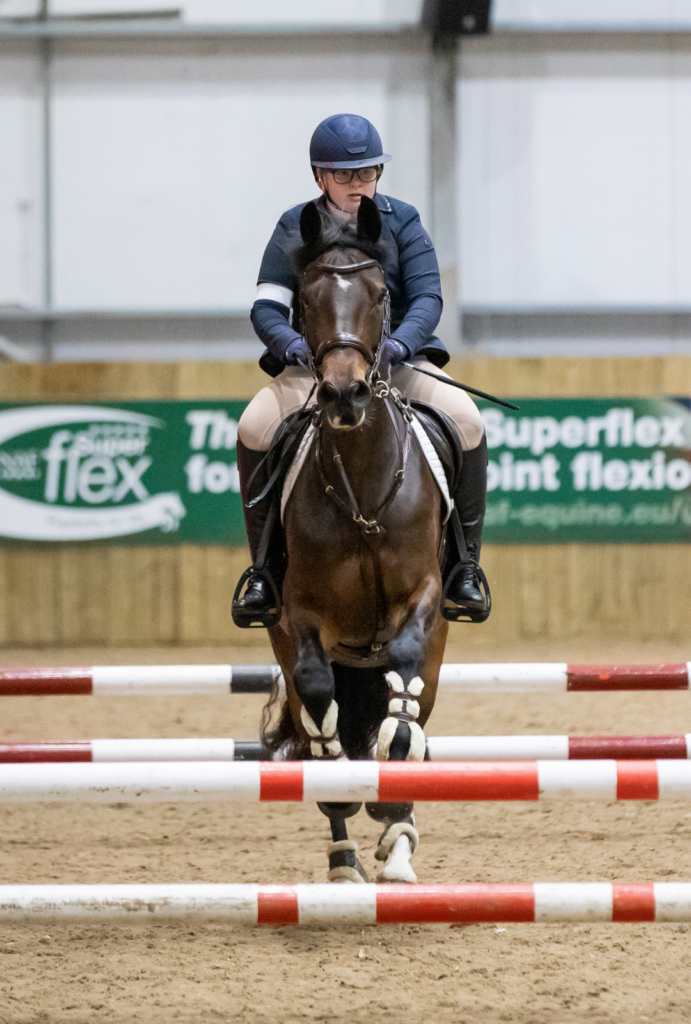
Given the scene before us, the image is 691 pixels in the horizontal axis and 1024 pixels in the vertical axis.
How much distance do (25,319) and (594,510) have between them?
19.2 feet

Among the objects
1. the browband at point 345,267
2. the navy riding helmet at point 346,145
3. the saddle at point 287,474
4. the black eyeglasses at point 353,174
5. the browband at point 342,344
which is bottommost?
the saddle at point 287,474

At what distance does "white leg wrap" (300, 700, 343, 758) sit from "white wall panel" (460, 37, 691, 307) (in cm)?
768

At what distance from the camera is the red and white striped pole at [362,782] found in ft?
7.80

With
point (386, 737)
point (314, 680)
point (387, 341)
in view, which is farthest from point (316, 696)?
point (387, 341)

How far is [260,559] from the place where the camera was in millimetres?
3352

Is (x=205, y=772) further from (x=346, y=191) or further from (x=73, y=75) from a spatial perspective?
(x=73, y=75)

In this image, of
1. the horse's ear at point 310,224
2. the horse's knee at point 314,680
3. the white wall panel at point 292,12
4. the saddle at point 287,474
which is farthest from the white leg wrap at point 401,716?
the white wall panel at point 292,12

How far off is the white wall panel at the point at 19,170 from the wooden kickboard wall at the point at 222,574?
192 centimetres

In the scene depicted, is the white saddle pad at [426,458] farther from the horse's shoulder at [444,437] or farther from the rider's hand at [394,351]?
the rider's hand at [394,351]

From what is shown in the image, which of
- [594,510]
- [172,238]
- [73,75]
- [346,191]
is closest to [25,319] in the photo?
[172,238]

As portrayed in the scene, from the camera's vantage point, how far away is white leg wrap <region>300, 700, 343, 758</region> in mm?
3162

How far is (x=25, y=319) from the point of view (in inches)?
401

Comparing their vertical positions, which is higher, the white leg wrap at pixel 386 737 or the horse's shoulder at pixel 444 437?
the horse's shoulder at pixel 444 437

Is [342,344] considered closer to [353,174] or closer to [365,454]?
[365,454]
